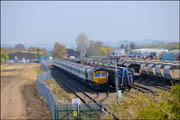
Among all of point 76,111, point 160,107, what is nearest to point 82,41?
point 76,111

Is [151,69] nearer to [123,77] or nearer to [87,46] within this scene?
[123,77]

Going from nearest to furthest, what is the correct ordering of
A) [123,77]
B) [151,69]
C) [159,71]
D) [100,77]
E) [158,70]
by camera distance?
[123,77], [100,77], [159,71], [158,70], [151,69]

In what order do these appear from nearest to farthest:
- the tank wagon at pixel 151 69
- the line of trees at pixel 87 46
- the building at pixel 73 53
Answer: the tank wagon at pixel 151 69 < the line of trees at pixel 87 46 < the building at pixel 73 53

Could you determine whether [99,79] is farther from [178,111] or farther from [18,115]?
[178,111]

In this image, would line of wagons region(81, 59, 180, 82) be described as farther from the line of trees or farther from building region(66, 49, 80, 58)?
building region(66, 49, 80, 58)

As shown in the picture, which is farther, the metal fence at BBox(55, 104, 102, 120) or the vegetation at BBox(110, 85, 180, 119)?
the metal fence at BBox(55, 104, 102, 120)

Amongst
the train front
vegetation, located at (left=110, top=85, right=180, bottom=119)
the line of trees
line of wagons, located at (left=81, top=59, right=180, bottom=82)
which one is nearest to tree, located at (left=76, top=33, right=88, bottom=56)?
the line of trees

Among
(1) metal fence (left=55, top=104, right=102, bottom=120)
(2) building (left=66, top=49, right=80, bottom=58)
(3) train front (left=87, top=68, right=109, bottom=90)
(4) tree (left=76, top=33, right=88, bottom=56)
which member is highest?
(4) tree (left=76, top=33, right=88, bottom=56)

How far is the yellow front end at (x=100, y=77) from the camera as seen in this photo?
87.4 feet

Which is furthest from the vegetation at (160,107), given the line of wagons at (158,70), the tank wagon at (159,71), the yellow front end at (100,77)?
the tank wagon at (159,71)

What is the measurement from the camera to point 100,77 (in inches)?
1054

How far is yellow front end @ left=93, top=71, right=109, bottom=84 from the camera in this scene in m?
26.6

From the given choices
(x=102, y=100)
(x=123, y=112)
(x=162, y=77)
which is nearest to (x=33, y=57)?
(x=162, y=77)

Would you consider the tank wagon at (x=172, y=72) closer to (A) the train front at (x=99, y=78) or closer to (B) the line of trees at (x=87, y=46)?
(A) the train front at (x=99, y=78)
